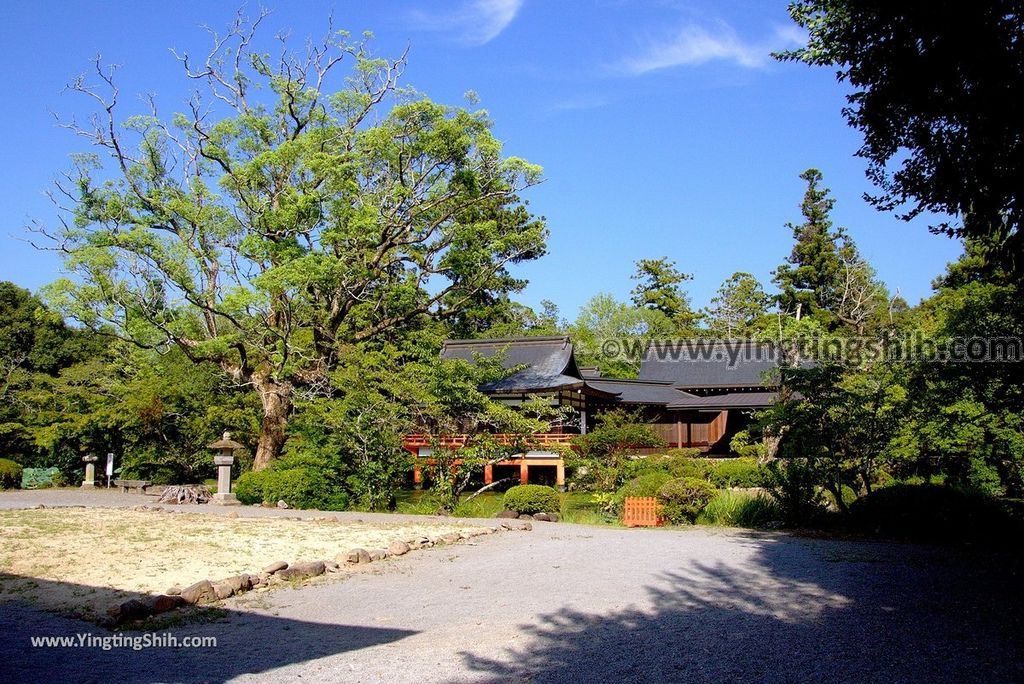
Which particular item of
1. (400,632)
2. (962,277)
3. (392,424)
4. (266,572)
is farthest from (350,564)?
(962,277)

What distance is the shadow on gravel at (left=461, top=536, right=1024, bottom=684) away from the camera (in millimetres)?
5086

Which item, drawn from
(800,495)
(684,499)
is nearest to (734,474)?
(684,499)

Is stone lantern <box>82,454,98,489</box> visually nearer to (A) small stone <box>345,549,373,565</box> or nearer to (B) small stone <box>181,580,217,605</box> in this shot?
(A) small stone <box>345,549,373,565</box>

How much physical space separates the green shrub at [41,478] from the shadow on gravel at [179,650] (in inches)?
738

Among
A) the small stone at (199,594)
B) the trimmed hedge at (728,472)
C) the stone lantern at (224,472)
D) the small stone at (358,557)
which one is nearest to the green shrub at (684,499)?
the trimmed hedge at (728,472)

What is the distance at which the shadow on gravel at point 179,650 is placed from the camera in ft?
16.5

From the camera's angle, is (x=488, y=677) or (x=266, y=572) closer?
(x=488, y=677)

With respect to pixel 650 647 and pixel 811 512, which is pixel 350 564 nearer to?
pixel 650 647

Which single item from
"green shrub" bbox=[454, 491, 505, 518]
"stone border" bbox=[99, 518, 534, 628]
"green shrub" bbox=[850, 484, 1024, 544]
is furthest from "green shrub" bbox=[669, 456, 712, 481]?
"stone border" bbox=[99, 518, 534, 628]

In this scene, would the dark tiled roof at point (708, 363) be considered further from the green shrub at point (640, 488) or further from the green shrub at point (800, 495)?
the green shrub at point (800, 495)

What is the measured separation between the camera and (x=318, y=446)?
17.4m

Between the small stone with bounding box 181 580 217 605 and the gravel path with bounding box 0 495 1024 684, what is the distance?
219 millimetres

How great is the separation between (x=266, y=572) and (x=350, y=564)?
4.43 ft

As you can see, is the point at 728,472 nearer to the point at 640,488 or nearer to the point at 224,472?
the point at 640,488
